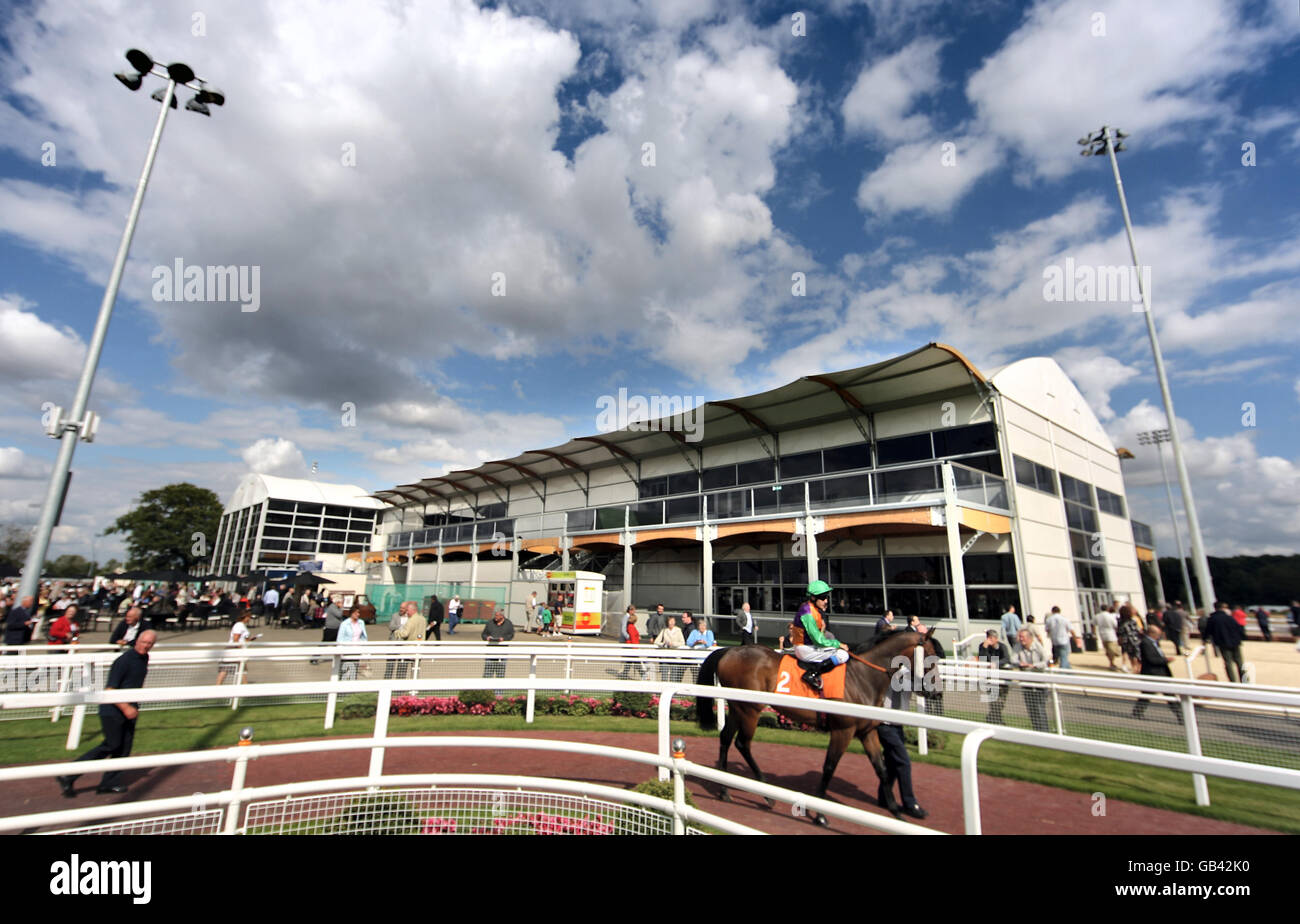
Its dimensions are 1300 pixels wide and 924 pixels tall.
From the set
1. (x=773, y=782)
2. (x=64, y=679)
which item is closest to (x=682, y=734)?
(x=773, y=782)

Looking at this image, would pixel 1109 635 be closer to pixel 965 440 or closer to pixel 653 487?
pixel 965 440

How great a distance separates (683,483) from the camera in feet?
85.6

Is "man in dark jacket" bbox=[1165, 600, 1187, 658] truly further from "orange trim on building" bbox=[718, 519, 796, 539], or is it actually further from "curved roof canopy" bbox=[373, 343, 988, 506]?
"orange trim on building" bbox=[718, 519, 796, 539]

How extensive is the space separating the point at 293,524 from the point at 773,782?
201 feet

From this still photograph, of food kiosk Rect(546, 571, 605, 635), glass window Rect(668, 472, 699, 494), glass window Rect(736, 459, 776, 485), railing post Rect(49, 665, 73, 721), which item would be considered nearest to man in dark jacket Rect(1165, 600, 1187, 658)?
glass window Rect(736, 459, 776, 485)

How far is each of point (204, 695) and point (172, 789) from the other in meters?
3.09

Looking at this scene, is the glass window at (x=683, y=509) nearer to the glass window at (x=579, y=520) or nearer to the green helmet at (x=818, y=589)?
the glass window at (x=579, y=520)

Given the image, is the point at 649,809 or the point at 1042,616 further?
the point at 1042,616

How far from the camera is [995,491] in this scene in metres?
16.1

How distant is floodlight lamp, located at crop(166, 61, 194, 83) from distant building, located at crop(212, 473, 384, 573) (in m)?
48.2

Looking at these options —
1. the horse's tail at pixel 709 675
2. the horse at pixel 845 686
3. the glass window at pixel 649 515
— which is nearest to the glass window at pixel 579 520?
the glass window at pixel 649 515
